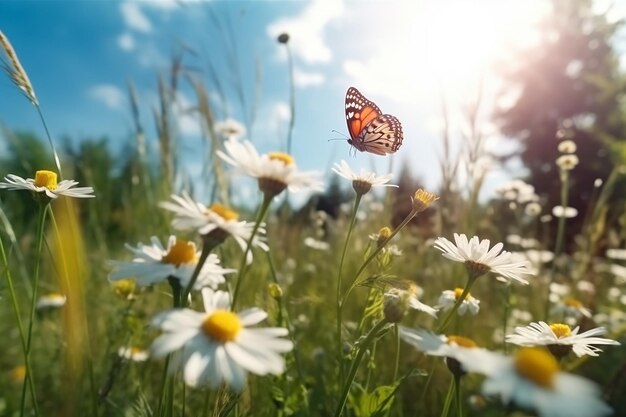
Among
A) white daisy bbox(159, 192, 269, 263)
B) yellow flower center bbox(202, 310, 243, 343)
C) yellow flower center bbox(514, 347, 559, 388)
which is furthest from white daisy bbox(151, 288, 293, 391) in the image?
yellow flower center bbox(514, 347, 559, 388)

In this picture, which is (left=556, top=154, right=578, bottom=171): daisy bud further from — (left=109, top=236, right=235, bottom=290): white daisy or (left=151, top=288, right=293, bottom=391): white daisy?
(left=151, top=288, right=293, bottom=391): white daisy

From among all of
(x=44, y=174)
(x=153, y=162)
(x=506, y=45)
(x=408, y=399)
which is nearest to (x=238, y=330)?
(x=44, y=174)

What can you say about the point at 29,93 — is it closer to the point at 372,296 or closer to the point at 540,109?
the point at 372,296

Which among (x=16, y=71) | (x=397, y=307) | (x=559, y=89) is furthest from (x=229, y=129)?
(x=559, y=89)

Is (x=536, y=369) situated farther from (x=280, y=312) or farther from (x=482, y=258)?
(x=280, y=312)

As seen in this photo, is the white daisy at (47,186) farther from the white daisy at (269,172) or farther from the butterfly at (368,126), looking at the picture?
the butterfly at (368,126)

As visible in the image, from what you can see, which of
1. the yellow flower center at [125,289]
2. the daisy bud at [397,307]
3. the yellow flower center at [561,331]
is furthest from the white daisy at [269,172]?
the yellow flower center at [125,289]
